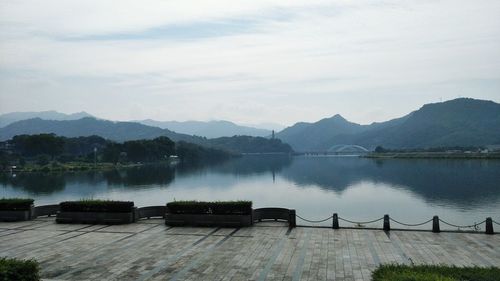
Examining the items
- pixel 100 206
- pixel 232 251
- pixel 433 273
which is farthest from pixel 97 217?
pixel 433 273

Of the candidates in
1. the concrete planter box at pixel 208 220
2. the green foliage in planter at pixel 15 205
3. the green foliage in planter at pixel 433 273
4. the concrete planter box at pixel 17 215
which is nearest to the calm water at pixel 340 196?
the concrete planter box at pixel 208 220

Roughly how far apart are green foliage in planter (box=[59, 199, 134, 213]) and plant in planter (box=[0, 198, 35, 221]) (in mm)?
3061

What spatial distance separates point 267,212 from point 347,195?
145 feet

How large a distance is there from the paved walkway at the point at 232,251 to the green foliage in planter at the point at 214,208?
128 centimetres

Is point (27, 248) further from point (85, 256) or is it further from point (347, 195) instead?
point (347, 195)

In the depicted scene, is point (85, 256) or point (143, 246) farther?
point (143, 246)

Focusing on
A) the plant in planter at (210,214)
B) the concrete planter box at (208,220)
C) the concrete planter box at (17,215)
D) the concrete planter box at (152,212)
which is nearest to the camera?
the concrete planter box at (208,220)

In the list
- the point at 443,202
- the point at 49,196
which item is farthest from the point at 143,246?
the point at 49,196

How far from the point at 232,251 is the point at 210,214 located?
6711mm

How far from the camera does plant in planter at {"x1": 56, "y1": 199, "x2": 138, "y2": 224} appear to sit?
29109 millimetres

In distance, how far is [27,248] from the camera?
22.4m

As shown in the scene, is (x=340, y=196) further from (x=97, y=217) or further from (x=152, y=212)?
(x=97, y=217)

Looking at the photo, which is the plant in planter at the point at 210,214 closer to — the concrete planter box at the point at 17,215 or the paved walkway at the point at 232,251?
the paved walkway at the point at 232,251

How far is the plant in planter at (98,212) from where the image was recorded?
29.1 metres
